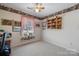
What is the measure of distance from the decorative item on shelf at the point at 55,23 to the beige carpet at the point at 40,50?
33 cm

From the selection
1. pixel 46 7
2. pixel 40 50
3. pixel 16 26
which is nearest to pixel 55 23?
pixel 46 7

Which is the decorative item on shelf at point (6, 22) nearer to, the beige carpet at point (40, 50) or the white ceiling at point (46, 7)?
the white ceiling at point (46, 7)

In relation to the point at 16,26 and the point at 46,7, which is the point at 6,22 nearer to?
the point at 16,26

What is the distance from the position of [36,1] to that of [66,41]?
831 mm

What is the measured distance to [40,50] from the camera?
1936mm

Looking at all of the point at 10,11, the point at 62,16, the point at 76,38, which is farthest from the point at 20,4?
the point at 76,38

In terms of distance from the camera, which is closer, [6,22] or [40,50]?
[6,22]

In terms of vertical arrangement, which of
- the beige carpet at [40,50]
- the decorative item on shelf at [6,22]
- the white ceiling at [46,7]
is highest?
the white ceiling at [46,7]

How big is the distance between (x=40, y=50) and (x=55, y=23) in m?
0.53

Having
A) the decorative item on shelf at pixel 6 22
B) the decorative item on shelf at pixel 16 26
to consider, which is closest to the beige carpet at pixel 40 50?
the decorative item on shelf at pixel 16 26

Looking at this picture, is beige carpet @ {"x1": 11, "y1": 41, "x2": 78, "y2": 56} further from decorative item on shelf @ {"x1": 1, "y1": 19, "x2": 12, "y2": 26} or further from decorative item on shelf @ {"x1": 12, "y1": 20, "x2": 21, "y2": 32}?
decorative item on shelf @ {"x1": 1, "y1": 19, "x2": 12, "y2": 26}

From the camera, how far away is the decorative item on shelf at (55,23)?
196 centimetres

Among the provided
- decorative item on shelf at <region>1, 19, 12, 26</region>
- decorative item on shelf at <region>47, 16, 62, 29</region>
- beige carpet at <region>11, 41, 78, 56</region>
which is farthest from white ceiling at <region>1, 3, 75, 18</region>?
beige carpet at <region>11, 41, 78, 56</region>

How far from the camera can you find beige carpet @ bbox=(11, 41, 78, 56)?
187 cm
